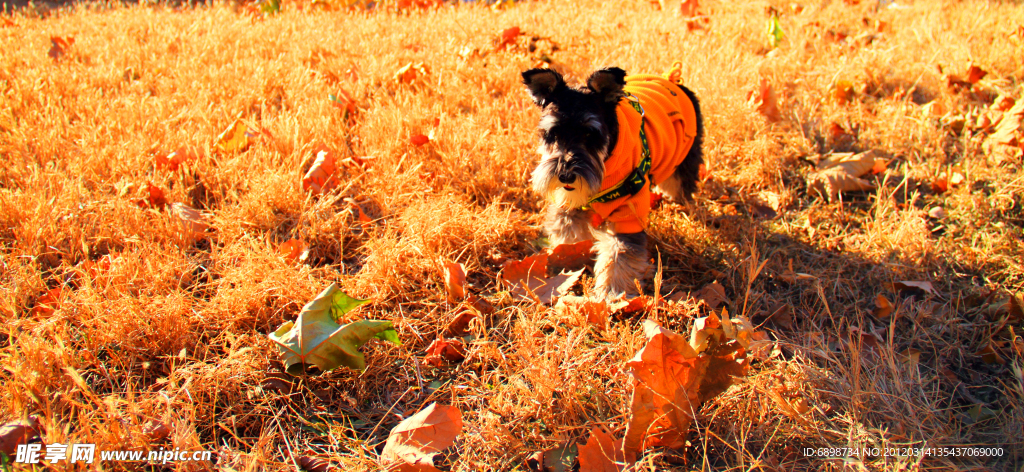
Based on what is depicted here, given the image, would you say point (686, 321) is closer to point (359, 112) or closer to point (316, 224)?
point (316, 224)

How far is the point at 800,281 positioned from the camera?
351 cm

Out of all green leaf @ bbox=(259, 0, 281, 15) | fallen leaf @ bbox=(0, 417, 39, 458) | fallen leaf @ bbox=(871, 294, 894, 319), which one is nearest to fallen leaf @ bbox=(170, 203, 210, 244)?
fallen leaf @ bbox=(0, 417, 39, 458)

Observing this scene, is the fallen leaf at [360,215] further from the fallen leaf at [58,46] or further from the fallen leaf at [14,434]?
the fallen leaf at [58,46]

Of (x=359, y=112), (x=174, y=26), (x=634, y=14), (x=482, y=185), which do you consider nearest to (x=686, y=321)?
(x=482, y=185)

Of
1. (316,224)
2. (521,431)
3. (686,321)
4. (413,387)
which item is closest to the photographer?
(521,431)

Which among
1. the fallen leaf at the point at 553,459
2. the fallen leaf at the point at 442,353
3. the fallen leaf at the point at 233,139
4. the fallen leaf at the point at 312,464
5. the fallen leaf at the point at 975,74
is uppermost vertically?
the fallen leaf at the point at 975,74

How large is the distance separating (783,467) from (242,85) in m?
5.76

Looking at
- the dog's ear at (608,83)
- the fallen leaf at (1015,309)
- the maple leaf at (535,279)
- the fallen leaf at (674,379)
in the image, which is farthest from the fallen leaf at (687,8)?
the fallen leaf at (674,379)

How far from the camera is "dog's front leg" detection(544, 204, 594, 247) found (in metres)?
3.55

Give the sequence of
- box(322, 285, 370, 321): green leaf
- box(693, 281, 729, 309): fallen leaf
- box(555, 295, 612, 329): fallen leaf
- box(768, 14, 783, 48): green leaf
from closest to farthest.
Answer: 1. box(322, 285, 370, 321): green leaf
2. box(555, 295, 612, 329): fallen leaf
3. box(693, 281, 729, 309): fallen leaf
4. box(768, 14, 783, 48): green leaf

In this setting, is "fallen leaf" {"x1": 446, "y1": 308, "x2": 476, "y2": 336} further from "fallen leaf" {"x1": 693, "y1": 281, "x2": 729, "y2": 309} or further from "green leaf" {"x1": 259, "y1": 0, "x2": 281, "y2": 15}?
"green leaf" {"x1": 259, "y1": 0, "x2": 281, "y2": 15}

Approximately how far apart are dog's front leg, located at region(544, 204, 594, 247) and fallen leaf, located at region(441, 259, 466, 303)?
2.49ft

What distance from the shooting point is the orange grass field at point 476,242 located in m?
2.38

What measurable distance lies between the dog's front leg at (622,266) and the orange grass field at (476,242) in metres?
0.13
